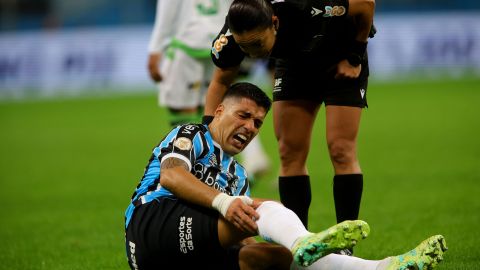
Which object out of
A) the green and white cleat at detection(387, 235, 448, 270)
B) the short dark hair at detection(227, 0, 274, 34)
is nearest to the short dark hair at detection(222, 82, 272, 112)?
the short dark hair at detection(227, 0, 274, 34)

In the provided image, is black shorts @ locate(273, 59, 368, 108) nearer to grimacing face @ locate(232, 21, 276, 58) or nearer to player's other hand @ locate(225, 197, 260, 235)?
grimacing face @ locate(232, 21, 276, 58)

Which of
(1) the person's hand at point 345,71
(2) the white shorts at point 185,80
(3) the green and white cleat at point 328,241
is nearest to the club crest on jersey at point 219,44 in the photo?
(1) the person's hand at point 345,71

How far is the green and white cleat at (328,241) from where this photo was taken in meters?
3.73

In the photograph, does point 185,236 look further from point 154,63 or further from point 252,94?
point 154,63

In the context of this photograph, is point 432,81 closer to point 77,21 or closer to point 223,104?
point 77,21

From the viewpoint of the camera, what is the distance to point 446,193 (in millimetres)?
7859

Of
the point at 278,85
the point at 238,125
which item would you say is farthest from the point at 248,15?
the point at 278,85

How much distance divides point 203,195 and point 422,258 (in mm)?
1072

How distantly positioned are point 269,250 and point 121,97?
16.0 meters

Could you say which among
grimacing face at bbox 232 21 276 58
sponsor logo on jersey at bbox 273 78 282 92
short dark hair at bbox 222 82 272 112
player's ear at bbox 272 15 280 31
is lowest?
sponsor logo on jersey at bbox 273 78 282 92

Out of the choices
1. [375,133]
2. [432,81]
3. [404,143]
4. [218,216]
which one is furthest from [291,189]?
[432,81]

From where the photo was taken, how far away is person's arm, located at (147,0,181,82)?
8.40 meters

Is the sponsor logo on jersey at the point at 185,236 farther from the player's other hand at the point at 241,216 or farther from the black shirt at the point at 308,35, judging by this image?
the black shirt at the point at 308,35

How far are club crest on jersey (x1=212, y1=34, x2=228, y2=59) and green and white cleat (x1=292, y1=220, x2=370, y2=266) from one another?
1.61m
